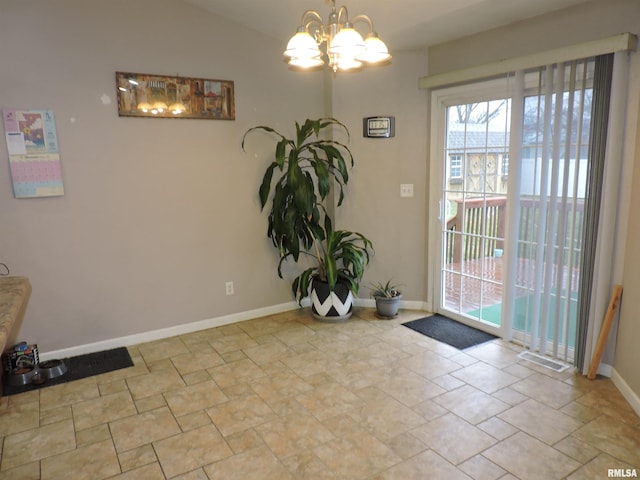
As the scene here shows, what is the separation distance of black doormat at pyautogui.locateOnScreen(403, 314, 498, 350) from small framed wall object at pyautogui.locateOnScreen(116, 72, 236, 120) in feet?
7.89

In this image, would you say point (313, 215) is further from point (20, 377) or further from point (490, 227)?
point (20, 377)

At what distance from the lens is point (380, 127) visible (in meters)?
4.11

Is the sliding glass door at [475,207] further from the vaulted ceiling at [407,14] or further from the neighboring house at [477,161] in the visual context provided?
the vaulted ceiling at [407,14]

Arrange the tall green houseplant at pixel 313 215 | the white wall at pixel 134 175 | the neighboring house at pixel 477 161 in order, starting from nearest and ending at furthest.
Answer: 1. the white wall at pixel 134 175
2. the neighboring house at pixel 477 161
3. the tall green houseplant at pixel 313 215

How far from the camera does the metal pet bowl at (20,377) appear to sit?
119 inches

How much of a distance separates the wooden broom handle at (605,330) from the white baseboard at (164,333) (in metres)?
2.50

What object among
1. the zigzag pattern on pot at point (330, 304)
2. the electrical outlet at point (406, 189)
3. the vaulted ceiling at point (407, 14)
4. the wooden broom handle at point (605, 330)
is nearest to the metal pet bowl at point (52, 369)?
the zigzag pattern on pot at point (330, 304)

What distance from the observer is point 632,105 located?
2.63 metres

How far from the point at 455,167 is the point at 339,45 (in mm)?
2223

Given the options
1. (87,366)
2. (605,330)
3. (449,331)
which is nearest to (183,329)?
(87,366)

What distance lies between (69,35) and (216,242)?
6.05 feet

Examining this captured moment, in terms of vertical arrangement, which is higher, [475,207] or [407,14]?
[407,14]

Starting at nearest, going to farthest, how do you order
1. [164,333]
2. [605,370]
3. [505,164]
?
[605,370] < [505,164] < [164,333]

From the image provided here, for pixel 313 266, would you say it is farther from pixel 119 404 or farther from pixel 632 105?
pixel 632 105
